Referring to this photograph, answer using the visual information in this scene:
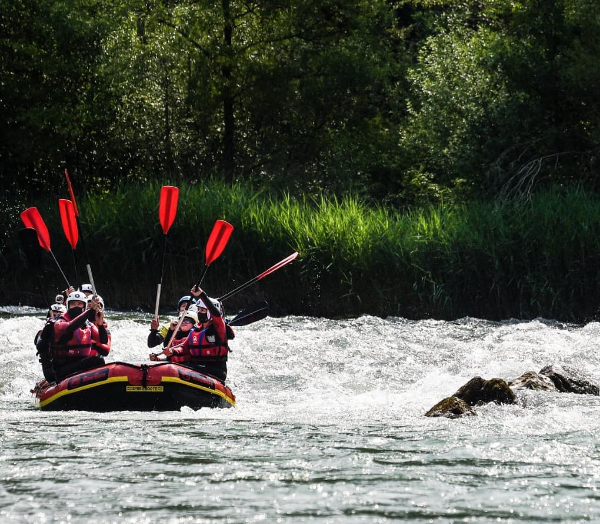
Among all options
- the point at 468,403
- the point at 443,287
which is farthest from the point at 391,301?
the point at 468,403

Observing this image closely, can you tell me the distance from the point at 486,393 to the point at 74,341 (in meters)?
3.63

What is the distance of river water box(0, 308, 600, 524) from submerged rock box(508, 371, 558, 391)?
0.73 feet

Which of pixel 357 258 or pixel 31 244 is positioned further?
pixel 357 258

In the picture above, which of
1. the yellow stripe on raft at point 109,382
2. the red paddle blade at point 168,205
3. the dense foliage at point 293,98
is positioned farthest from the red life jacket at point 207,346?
the dense foliage at point 293,98

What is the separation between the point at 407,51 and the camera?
28.5 metres

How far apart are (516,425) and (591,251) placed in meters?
8.14

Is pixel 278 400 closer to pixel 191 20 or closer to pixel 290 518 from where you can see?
pixel 290 518

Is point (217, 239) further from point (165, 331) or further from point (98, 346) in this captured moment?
point (98, 346)

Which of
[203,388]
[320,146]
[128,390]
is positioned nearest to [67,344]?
[128,390]

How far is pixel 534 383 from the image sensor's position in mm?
9500

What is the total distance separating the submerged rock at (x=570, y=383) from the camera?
31.6ft

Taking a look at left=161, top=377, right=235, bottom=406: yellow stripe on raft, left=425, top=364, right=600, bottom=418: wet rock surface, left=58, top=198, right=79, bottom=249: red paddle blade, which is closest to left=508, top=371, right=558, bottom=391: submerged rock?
left=425, top=364, right=600, bottom=418: wet rock surface

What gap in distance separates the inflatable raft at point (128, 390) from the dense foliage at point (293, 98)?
11.2 meters

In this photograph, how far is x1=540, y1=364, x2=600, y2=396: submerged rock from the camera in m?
9.63
